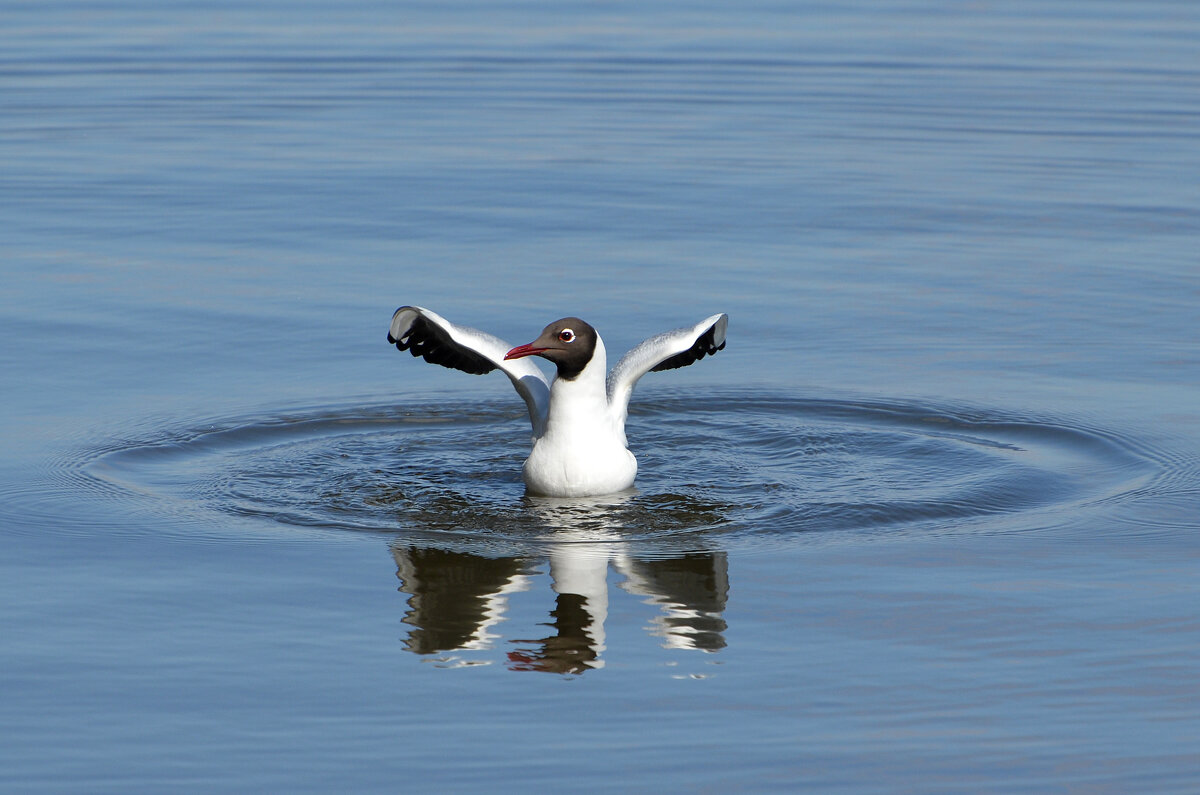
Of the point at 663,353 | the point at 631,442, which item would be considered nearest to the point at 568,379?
the point at 663,353

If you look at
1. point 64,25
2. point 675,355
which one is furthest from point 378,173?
point 64,25

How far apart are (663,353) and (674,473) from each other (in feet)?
2.41

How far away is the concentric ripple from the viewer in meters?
10.1

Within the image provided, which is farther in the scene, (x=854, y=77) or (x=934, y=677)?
(x=854, y=77)

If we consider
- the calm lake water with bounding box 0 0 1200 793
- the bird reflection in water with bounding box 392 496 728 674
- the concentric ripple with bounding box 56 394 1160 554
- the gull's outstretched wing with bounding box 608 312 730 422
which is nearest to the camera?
the calm lake water with bounding box 0 0 1200 793

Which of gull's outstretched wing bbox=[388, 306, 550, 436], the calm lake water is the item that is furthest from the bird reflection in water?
gull's outstretched wing bbox=[388, 306, 550, 436]

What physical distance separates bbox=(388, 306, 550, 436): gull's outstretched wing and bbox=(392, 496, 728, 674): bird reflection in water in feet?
3.68

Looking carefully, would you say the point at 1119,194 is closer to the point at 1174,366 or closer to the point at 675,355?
the point at 1174,366

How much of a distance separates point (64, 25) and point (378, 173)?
45.2 ft

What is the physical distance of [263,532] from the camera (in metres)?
9.86

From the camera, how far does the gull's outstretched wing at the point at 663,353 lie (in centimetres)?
1124

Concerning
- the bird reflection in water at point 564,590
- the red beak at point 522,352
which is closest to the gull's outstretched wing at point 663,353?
the red beak at point 522,352

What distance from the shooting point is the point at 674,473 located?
37.2ft

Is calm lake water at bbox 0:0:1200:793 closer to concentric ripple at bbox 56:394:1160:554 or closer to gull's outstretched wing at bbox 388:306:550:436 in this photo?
concentric ripple at bbox 56:394:1160:554
